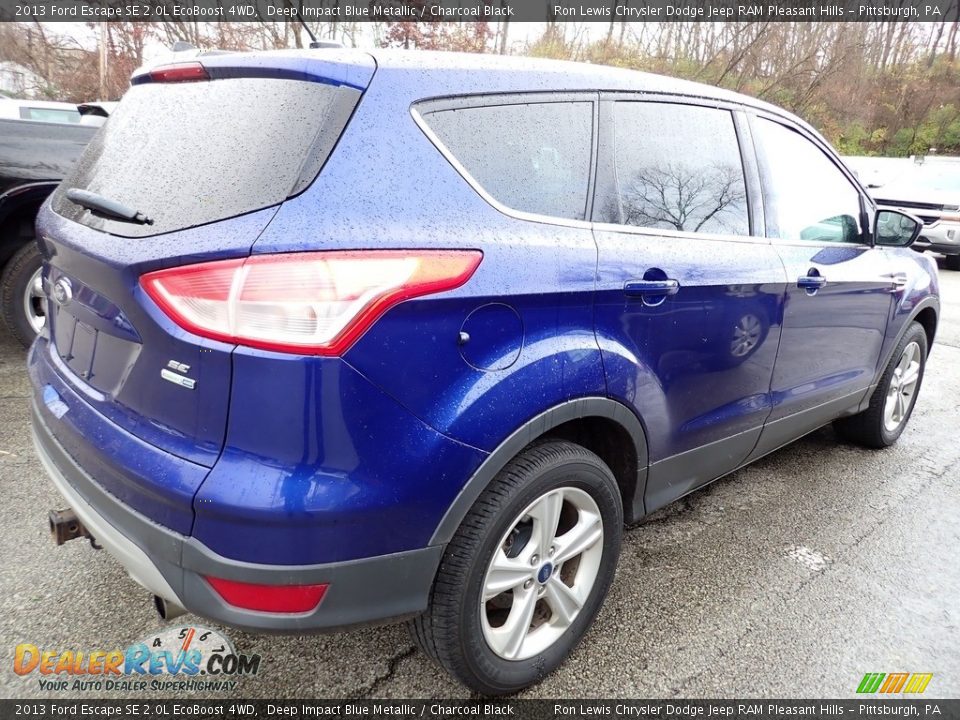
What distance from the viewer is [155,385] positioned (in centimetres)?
154

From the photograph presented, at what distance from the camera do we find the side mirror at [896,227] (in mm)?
3504

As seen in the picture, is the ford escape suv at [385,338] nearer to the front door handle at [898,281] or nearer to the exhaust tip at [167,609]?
the exhaust tip at [167,609]

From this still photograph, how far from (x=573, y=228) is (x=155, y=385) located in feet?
3.75

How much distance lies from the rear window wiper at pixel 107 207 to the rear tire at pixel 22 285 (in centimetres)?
272

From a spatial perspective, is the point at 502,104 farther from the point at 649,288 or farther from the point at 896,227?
the point at 896,227

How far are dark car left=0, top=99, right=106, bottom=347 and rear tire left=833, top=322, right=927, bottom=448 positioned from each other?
15.8 ft

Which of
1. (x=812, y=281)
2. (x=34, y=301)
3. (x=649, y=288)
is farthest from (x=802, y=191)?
(x=34, y=301)

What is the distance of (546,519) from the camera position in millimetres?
1903

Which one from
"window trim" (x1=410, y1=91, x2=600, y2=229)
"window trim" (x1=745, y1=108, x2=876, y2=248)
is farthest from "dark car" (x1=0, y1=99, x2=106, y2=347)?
"window trim" (x1=745, y1=108, x2=876, y2=248)

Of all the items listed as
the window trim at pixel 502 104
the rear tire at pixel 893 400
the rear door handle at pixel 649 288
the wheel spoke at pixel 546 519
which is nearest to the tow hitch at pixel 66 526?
the wheel spoke at pixel 546 519

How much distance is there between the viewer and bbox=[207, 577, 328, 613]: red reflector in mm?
1467

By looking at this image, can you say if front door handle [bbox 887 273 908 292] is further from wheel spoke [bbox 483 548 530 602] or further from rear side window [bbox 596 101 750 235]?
wheel spoke [bbox 483 548 530 602]

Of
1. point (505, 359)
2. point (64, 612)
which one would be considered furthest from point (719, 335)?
point (64, 612)

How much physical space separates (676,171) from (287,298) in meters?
1.52
